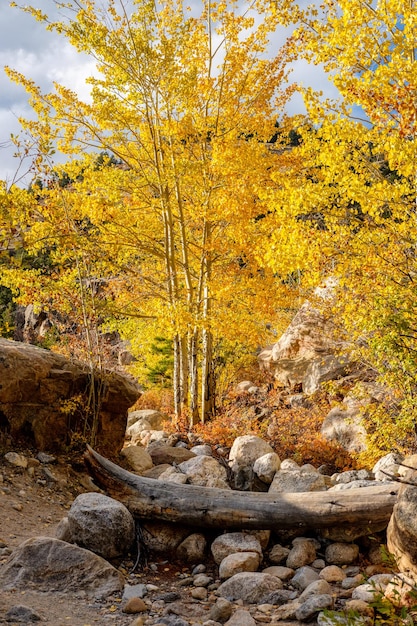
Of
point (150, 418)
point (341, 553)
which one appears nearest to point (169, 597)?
point (341, 553)

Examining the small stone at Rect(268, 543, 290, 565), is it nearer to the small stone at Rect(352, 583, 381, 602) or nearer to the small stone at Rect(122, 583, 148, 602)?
the small stone at Rect(352, 583, 381, 602)

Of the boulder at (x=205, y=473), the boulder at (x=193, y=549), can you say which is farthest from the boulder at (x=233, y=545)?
the boulder at (x=205, y=473)

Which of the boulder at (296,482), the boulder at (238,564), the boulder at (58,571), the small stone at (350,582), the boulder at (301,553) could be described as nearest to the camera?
the boulder at (58,571)

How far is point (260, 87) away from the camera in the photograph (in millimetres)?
10211

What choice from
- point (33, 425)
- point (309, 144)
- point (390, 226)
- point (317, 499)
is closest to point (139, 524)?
point (317, 499)

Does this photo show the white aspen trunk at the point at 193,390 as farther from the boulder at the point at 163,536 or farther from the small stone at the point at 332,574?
the small stone at the point at 332,574

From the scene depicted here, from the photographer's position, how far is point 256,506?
5.25 metres

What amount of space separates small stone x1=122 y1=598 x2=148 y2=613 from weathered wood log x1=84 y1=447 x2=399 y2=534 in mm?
1247

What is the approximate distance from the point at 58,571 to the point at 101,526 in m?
0.68

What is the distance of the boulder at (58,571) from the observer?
168 inches

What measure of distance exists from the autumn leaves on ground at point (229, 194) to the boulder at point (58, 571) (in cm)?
296

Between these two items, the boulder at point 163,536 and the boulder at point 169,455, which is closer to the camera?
the boulder at point 163,536

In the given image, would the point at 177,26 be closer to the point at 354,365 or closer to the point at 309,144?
the point at 309,144

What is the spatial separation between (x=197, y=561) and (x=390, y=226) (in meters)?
4.59
